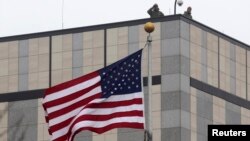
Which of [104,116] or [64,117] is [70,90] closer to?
[64,117]

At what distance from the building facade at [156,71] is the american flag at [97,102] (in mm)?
37152

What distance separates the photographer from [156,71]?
7506 cm

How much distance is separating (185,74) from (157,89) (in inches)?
87.3

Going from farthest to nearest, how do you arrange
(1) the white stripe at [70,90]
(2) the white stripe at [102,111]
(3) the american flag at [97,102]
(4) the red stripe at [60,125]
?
(1) the white stripe at [70,90] → (4) the red stripe at [60,125] → (2) the white stripe at [102,111] → (3) the american flag at [97,102]

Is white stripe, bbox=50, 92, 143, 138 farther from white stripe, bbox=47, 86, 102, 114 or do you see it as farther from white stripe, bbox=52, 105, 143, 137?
white stripe, bbox=47, 86, 102, 114

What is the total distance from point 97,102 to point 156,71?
1561 inches

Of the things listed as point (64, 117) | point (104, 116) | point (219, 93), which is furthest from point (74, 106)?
point (219, 93)

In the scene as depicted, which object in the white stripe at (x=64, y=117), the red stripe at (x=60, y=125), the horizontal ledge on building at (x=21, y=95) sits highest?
the horizontal ledge on building at (x=21, y=95)

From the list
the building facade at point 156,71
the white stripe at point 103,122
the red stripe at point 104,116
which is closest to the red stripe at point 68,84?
the red stripe at point 104,116

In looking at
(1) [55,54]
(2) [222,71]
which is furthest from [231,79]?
(1) [55,54]

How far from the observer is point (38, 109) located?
260 ft

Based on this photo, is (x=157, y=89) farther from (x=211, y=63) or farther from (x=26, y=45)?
(x=26, y=45)

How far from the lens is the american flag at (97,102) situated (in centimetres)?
3502

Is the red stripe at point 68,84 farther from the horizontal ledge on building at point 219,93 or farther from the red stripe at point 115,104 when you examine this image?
the horizontal ledge on building at point 219,93
